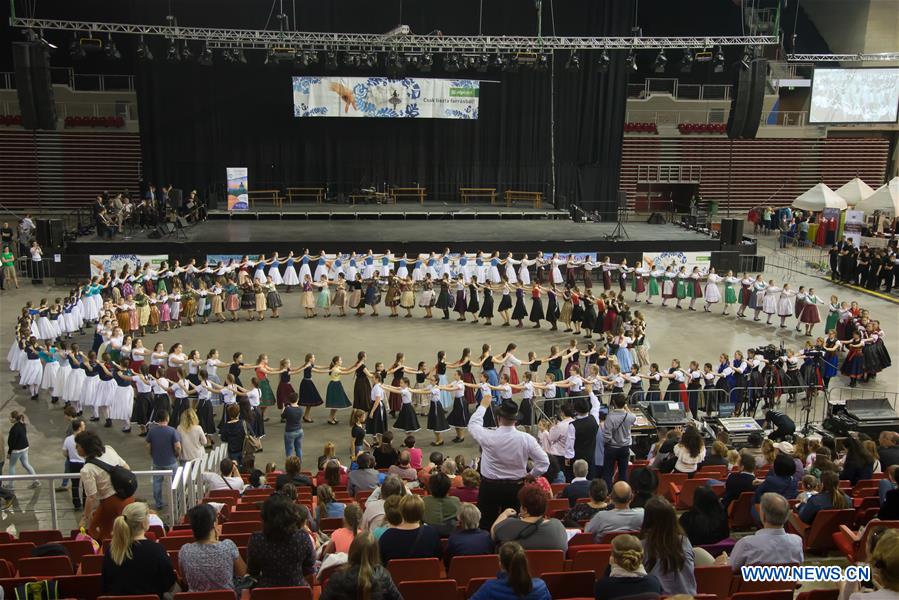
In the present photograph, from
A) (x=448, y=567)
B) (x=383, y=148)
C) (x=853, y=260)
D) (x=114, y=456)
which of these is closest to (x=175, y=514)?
(x=114, y=456)

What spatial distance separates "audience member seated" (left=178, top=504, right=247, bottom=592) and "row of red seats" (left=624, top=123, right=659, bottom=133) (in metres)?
30.9

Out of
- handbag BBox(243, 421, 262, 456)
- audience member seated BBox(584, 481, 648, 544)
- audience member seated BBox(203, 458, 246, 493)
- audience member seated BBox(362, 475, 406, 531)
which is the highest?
audience member seated BBox(362, 475, 406, 531)

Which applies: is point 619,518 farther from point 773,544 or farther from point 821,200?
point 821,200

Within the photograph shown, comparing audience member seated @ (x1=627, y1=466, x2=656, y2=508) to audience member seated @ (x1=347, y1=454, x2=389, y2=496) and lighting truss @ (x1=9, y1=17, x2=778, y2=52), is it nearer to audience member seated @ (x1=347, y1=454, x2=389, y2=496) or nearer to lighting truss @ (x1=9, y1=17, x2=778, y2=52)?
A: audience member seated @ (x1=347, y1=454, x2=389, y2=496)

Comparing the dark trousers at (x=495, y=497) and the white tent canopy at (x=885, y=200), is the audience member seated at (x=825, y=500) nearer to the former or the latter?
the dark trousers at (x=495, y=497)

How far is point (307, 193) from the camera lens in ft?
107

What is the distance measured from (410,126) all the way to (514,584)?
29544 mm

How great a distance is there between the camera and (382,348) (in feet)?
58.3

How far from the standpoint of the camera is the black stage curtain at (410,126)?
30.9 m

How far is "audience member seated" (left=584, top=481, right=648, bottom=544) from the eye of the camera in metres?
6.05

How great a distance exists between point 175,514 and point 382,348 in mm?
9570

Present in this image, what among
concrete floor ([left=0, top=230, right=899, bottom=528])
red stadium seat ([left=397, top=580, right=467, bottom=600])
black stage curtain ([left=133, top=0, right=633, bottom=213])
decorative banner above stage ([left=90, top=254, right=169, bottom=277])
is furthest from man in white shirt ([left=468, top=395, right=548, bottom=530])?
black stage curtain ([left=133, top=0, right=633, bottom=213])

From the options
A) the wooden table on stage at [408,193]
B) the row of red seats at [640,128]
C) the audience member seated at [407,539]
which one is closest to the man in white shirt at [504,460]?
the audience member seated at [407,539]

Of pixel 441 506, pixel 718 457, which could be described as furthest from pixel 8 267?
pixel 441 506
